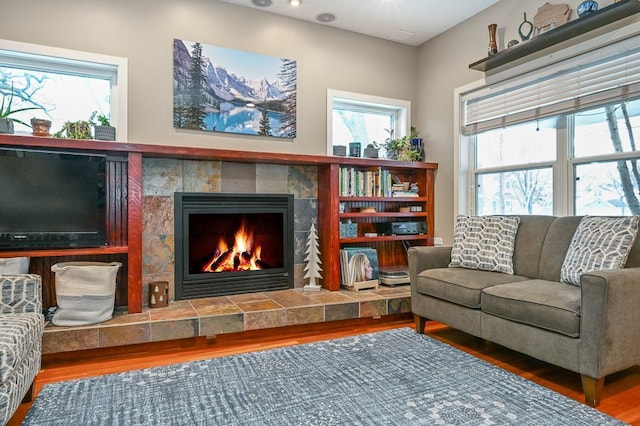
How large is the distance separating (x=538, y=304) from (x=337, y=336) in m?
1.49

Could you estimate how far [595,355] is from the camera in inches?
77.2

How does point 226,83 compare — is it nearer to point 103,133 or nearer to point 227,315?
point 103,133

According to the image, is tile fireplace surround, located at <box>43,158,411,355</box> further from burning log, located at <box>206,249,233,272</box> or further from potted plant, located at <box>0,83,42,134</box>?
potted plant, located at <box>0,83,42,134</box>

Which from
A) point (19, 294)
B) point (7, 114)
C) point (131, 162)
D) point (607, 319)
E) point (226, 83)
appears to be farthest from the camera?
point (226, 83)

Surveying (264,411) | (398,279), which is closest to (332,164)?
(398,279)

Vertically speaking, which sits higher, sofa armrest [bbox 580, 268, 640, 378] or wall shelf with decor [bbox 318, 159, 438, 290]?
wall shelf with decor [bbox 318, 159, 438, 290]

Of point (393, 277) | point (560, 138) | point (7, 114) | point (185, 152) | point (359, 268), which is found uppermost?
point (7, 114)

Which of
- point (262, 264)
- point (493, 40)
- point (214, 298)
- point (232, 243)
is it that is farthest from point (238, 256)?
point (493, 40)

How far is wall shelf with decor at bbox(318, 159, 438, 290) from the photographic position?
3711mm

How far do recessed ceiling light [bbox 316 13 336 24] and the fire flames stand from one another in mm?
2094

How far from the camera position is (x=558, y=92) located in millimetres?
3096

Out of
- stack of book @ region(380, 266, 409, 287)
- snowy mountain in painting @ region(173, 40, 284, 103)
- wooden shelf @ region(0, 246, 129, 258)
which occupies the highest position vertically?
snowy mountain in painting @ region(173, 40, 284, 103)

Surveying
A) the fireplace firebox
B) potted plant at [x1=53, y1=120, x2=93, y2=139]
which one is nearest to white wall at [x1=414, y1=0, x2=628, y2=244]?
the fireplace firebox

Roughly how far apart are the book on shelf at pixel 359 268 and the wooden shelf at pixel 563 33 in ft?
6.42
